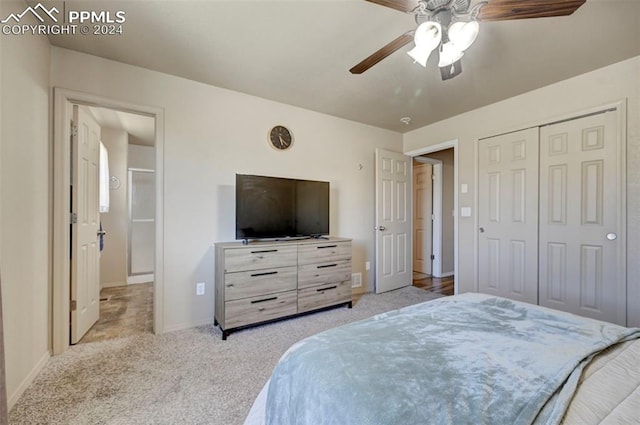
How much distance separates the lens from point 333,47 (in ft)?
6.86

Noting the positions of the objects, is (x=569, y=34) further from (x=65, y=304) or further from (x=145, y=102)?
(x=65, y=304)

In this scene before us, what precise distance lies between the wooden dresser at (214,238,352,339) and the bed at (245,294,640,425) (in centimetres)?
145

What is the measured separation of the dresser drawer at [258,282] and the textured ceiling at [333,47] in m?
1.87

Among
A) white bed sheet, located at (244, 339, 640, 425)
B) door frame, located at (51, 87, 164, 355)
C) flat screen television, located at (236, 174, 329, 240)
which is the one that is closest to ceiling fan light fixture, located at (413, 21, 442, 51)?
white bed sheet, located at (244, 339, 640, 425)

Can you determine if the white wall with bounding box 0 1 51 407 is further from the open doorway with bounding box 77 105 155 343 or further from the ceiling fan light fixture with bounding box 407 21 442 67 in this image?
the ceiling fan light fixture with bounding box 407 21 442 67

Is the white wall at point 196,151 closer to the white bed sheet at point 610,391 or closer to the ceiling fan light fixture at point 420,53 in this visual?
the ceiling fan light fixture at point 420,53

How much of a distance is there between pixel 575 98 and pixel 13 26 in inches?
171

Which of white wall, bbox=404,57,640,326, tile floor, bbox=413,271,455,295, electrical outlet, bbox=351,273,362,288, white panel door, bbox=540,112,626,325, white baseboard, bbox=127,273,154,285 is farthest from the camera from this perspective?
white baseboard, bbox=127,273,154,285

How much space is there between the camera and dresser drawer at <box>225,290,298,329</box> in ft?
7.85

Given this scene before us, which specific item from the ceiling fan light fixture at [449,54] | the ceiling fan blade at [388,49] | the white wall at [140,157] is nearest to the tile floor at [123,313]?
the white wall at [140,157]

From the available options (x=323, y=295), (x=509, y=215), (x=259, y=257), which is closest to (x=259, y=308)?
(x=259, y=257)

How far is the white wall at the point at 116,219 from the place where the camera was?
3.98 metres

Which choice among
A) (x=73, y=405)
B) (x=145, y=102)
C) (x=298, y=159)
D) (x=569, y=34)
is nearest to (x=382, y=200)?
(x=298, y=159)

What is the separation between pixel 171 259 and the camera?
254 cm
